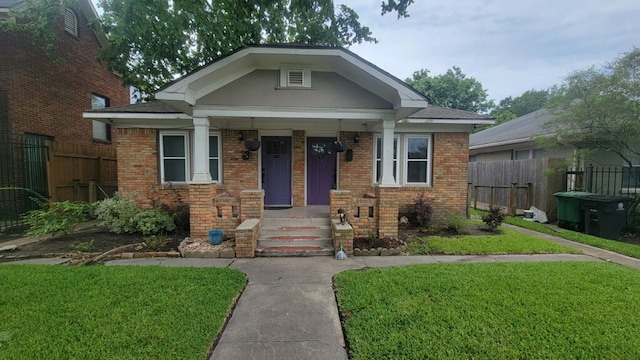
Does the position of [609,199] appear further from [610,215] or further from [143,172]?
[143,172]

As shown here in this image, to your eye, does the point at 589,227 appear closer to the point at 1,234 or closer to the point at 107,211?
the point at 107,211

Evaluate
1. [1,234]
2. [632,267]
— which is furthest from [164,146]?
[632,267]

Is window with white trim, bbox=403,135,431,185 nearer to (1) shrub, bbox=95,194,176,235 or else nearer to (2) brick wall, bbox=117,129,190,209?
(2) brick wall, bbox=117,129,190,209

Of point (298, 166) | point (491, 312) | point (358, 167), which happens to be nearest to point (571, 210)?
point (358, 167)

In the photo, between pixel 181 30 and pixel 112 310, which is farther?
pixel 181 30

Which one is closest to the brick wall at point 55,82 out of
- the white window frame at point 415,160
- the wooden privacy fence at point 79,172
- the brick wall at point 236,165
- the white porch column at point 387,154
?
the wooden privacy fence at point 79,172

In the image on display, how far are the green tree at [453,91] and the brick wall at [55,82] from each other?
1030 inches

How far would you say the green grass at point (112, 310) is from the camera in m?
2.49

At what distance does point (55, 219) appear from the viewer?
6449mm

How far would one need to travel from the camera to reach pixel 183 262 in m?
5.09

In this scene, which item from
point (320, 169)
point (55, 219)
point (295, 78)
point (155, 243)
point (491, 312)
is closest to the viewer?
point (491, 312)

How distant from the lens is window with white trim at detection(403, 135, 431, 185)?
27.6 feet

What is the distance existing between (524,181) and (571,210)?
7.61ft

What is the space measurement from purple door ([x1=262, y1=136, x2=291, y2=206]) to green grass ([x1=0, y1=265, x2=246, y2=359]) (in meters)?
4.00
